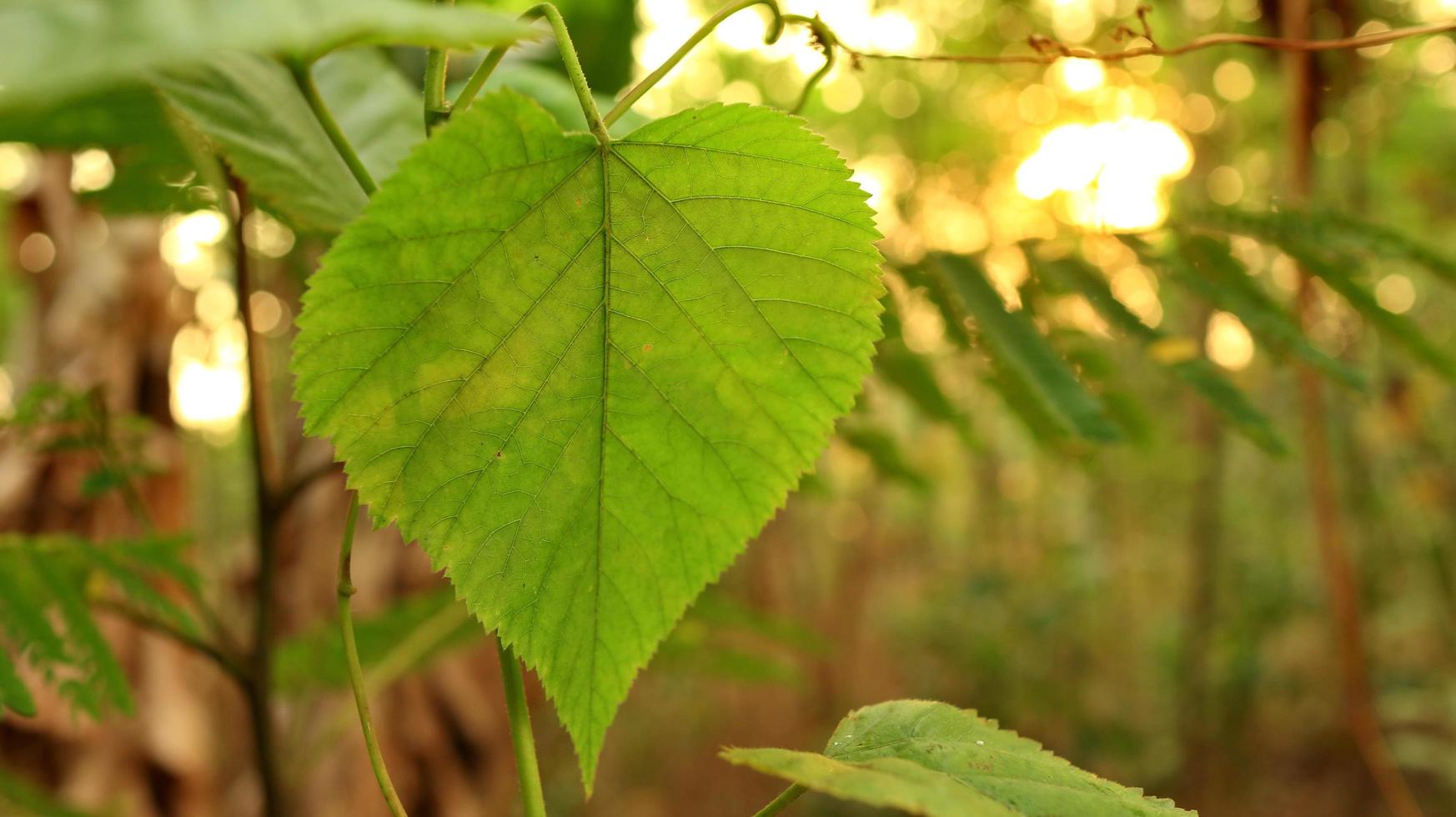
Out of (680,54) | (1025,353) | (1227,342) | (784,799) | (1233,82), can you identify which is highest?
(1233,82)

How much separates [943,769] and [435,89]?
33cm

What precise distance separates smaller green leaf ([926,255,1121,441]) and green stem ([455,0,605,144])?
367 mm

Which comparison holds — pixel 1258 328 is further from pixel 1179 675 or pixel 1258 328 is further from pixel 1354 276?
pixel 1179 675

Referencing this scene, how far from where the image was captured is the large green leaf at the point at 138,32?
18 cm

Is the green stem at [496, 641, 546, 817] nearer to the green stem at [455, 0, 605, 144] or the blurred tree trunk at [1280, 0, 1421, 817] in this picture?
the green stem at [455, 0, 605, 144]

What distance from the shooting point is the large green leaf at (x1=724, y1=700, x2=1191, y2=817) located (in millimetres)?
319

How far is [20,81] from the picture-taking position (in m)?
0.18

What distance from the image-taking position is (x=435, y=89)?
0.39 m

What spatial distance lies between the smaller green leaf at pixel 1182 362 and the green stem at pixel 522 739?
1.64 feet

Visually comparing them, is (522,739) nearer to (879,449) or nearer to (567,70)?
(567,70)

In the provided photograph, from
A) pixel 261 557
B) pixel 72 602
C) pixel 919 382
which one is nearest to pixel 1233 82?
pixel 919 382

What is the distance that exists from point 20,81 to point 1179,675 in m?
4.75

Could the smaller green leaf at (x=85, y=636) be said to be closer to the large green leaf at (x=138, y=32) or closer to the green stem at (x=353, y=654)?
the green stem at (x=353, y=654)

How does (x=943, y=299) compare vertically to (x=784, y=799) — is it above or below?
above
